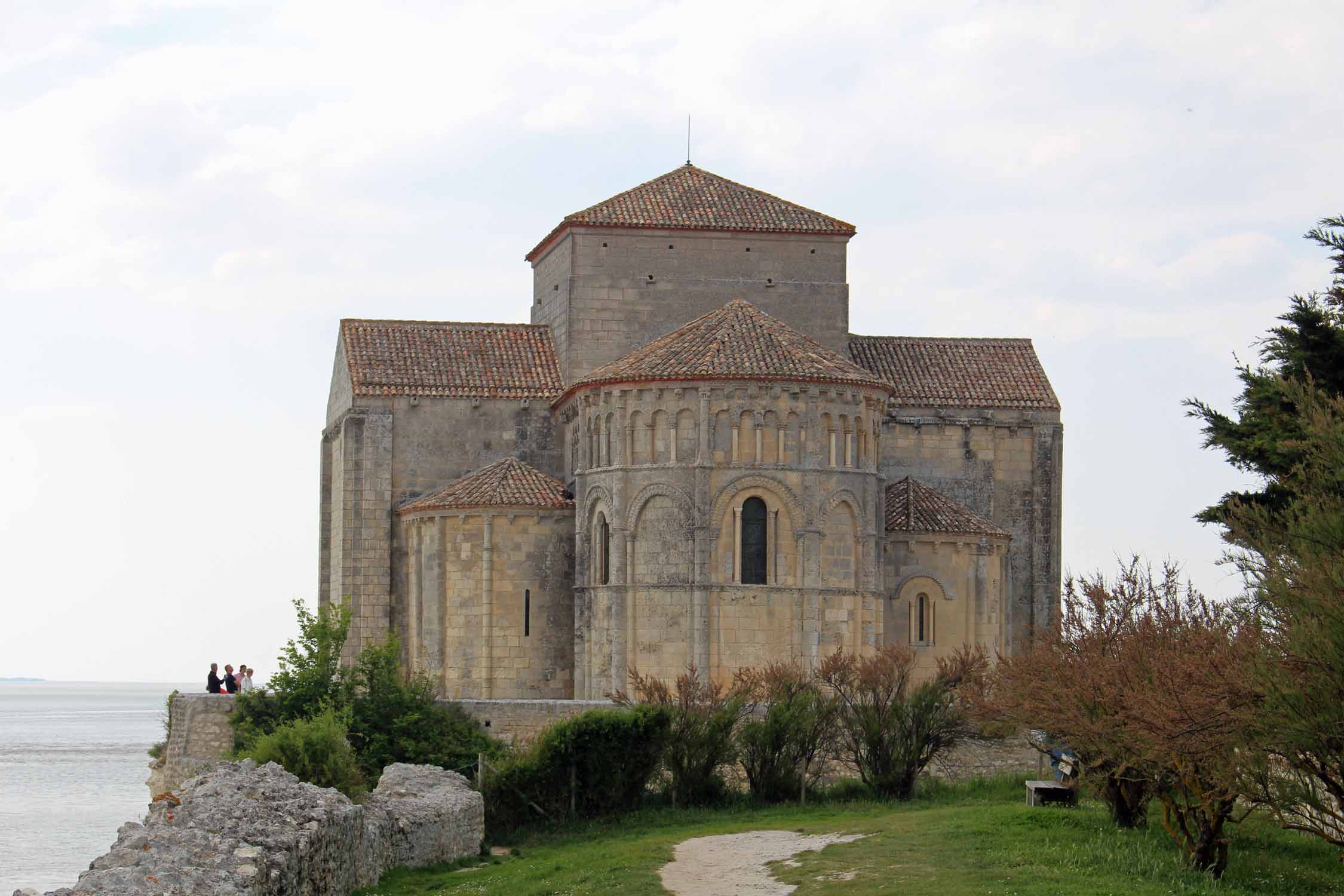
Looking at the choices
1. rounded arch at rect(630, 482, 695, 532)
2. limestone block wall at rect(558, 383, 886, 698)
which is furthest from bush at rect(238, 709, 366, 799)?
rounded arch at rect(630, 482, 695, 532)

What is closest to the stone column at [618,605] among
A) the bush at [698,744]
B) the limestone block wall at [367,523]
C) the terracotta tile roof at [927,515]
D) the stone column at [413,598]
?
the bush at [698,744]

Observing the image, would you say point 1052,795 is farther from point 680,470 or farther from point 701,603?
point 680,470

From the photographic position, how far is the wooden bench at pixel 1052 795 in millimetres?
26125

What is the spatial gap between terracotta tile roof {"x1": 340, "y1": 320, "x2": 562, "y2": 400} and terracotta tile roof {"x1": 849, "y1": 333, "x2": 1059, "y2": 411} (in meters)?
7.27

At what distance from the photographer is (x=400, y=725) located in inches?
1249

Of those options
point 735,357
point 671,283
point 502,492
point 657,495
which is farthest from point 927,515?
point 502,492

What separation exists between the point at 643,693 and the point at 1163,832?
10562 mm

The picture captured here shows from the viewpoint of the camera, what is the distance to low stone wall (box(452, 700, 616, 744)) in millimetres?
32531

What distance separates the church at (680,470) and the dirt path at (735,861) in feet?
31.3

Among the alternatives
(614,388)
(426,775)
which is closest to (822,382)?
(614,388)

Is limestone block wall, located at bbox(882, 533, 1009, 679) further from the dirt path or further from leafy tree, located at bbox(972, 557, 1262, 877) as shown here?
the dirt path

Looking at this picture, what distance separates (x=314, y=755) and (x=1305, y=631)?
1361 cm

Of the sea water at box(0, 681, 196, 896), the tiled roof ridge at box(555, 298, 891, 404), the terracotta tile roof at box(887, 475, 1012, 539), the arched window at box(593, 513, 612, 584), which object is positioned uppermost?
the tiled roof ridge at box(555, 298, 891, 404)

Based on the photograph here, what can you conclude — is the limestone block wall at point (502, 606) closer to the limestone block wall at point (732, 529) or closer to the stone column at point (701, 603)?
the limestone block wall at point (732, 529)
